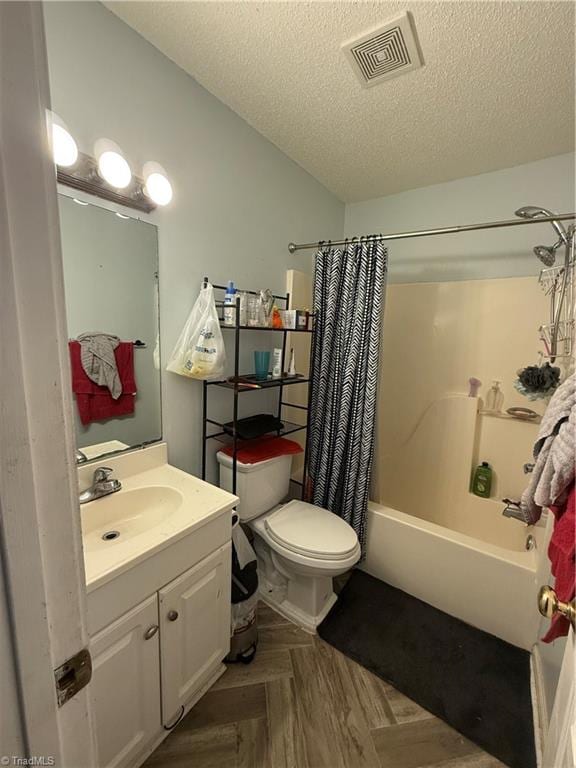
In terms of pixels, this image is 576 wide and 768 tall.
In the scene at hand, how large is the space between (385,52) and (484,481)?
2.23m

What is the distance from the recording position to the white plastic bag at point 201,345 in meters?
1.40

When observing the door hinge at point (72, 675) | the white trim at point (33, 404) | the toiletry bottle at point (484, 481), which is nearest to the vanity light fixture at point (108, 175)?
the white trim at point (33, 404)

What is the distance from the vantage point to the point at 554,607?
64 cm

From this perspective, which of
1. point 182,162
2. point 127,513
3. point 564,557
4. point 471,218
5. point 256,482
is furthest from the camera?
point 471,218

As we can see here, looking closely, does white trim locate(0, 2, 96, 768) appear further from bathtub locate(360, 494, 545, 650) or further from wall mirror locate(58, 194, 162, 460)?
bathtub locate(360, 494, 545, 650)

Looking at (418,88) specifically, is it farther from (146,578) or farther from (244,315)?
(146,578)

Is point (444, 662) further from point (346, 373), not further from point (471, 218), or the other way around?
point (471, 218)

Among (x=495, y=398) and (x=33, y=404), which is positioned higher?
(x=33, y=404)

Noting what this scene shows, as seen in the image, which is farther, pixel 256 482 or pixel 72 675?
pixel 256 482

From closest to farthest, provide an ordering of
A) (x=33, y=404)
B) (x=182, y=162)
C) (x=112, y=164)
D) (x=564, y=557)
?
(x=33, y=404) < (x=564, y=557) < (x=112, y=164) < (x=182, y=162)

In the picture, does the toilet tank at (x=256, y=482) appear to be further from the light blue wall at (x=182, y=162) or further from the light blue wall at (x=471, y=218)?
the light blue wall at (x=471, y=218)

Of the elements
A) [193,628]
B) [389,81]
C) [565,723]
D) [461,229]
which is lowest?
[193,628]

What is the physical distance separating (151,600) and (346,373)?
1.32 meters

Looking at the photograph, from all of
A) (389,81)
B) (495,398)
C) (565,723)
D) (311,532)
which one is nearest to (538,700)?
(565,723)
